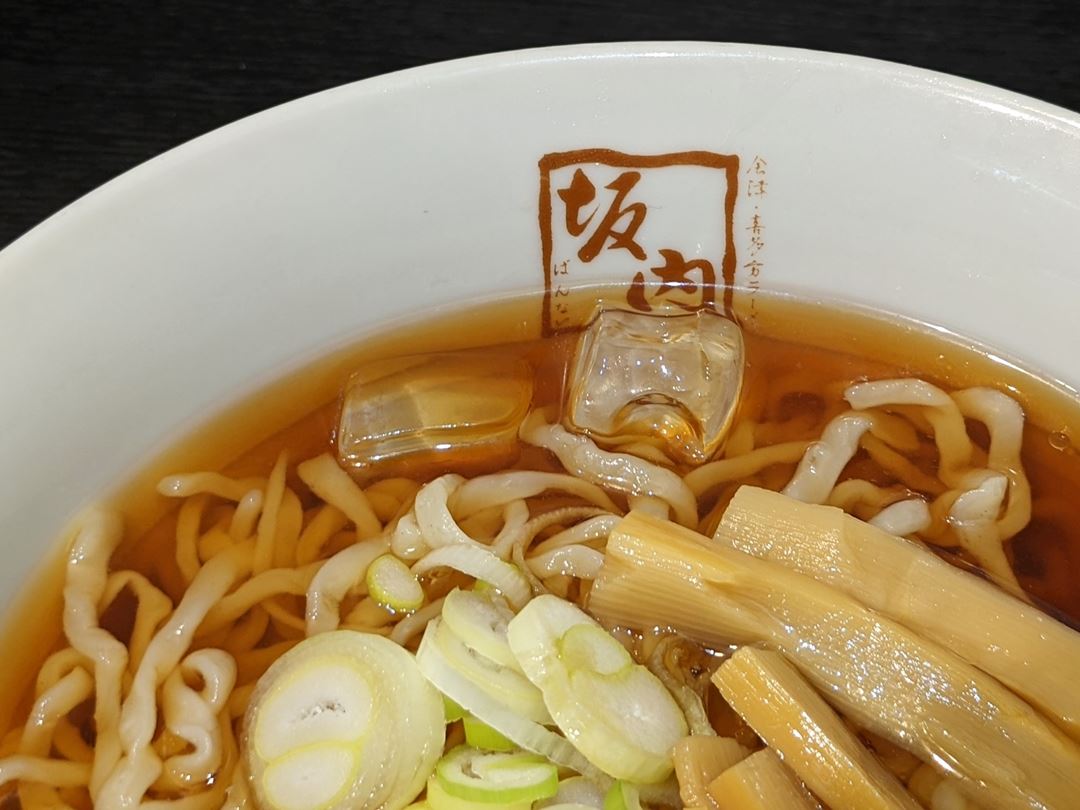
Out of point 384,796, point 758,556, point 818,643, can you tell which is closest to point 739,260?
point 758,556

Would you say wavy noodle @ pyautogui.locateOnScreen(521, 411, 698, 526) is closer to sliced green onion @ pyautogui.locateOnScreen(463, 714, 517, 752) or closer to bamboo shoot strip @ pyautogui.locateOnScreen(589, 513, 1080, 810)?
bamboo shoot strip @ pyautogui.locateOnScreen(589, 513, 1080, 810)

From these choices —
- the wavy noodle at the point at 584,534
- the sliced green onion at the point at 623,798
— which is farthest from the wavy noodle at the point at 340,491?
the sliced green onion at the point at 623,798

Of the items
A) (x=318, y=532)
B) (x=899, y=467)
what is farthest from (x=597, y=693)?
(x=899, y=467)

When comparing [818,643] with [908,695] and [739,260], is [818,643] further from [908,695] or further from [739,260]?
[739,260]

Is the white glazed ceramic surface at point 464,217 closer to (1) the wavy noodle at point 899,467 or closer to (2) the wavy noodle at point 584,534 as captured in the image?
(1) the wavy noodle at point 899,467

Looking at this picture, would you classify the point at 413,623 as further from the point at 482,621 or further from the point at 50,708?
the point at 50,708

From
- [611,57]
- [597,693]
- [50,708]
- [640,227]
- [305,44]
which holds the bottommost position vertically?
[50,708]
